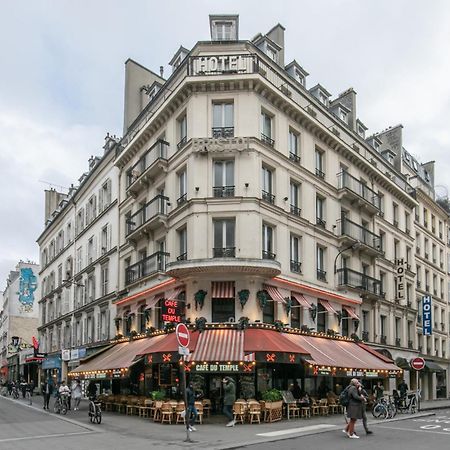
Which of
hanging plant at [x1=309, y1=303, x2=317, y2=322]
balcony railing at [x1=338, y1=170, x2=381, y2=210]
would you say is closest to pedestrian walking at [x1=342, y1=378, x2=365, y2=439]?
hanging plant at [x1=309, y1=303, x2=317, y2=322]

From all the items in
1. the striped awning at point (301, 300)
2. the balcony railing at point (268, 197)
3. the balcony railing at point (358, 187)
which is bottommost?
the striped awning at point (301, 300)

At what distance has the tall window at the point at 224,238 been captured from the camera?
22766 mm

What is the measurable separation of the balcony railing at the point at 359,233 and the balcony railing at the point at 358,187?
1702 millimetres

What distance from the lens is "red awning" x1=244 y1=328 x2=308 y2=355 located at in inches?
816

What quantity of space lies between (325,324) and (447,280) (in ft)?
81.8

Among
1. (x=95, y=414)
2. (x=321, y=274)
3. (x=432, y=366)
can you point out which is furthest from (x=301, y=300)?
(x=432, y=366)

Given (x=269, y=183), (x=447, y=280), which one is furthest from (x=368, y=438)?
(x=447, y=280)

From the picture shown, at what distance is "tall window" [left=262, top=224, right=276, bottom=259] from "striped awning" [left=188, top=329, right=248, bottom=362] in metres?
3.52

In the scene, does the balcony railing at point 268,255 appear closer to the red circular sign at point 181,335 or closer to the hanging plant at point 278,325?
the hanging plant at point 278,325

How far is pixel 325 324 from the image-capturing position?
1096 inches

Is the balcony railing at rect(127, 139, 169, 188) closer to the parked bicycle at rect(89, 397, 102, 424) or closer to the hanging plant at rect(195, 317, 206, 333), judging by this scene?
the hanging plant at rect(195, 317, 206, 333)

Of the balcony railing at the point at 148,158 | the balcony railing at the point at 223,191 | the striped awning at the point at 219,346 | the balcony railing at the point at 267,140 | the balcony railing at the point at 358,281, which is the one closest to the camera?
the striped awning at the point at 219,346

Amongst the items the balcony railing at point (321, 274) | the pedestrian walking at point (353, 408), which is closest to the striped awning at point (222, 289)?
the balcony railing at point (321, 274)

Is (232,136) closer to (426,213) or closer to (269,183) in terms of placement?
(269,183)
